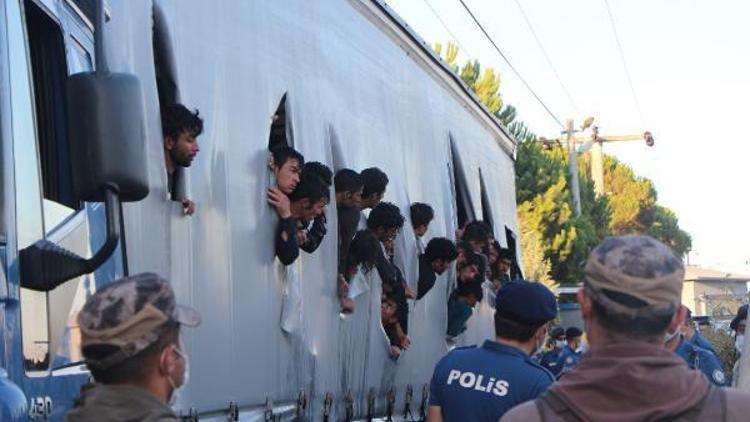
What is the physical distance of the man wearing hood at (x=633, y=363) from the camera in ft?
9.09

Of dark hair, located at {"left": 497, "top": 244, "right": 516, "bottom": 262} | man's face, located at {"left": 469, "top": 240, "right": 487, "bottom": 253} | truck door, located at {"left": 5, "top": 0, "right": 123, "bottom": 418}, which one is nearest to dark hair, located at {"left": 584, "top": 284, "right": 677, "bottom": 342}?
truck door, located at {"left": 5, "top": 0, "right": 123, "bottom": 418}

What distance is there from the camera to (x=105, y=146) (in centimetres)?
360

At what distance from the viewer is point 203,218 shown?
521 cm

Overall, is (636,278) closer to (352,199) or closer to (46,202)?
(46,202)

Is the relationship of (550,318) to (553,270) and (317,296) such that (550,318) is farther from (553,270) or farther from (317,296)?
(553,270)

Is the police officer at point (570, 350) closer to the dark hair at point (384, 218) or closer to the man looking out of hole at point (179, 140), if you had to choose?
the dark hair at point (384, 218)

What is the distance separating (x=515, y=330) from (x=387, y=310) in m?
3.32

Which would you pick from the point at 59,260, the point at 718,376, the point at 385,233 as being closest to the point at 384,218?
the point at 385,233

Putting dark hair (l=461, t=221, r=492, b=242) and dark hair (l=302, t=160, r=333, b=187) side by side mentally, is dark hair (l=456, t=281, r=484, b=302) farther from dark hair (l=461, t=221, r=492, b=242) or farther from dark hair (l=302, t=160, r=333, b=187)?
dark hair (l=302, t=160, r=333, b=187)

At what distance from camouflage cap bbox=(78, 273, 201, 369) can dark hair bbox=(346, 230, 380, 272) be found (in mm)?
4544

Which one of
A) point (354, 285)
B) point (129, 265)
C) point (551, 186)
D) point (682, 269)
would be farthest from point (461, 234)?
point (551, 186)

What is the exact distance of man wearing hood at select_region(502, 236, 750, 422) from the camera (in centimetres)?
277

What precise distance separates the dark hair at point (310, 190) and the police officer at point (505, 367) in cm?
170

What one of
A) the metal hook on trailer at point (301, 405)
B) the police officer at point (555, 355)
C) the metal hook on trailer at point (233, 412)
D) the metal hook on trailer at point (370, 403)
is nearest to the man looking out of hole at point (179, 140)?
the metal hook on trailer at point (233, 412)
